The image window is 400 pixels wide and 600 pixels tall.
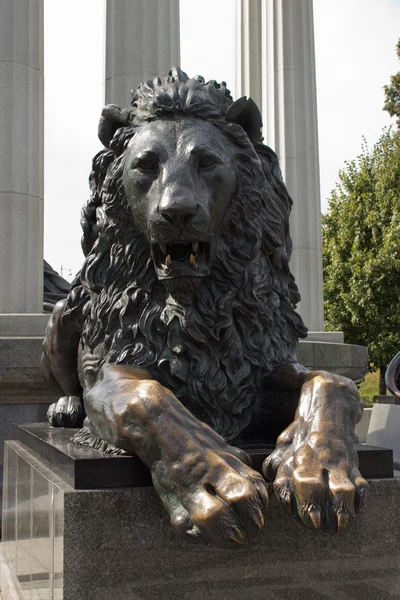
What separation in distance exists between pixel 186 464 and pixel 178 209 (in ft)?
3.34

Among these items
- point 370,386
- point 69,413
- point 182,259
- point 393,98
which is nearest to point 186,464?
point 182,259

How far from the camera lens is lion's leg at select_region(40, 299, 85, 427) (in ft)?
14.2

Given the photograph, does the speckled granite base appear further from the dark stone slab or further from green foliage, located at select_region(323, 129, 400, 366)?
green foliage, located at select_region(323, 129, 400, 366)

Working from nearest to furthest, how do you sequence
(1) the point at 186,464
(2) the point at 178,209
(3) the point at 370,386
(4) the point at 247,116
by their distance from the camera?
(1) the point at 186,464
(2) the point at 178,209
(4) the point at 247,116
(3) the point at 370,386

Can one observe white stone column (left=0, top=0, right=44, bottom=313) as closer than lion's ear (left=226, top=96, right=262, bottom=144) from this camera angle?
No

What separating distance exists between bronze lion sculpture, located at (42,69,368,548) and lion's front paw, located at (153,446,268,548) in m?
0.14

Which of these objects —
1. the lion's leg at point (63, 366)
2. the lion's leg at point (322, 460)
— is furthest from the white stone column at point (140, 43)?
the lion's leg at point (322, 460)

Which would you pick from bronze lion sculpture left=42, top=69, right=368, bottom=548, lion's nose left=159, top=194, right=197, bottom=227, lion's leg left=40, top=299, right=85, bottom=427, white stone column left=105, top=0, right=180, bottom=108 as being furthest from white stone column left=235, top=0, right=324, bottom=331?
lion's nose left=159, top=194, right=197, bottom=227

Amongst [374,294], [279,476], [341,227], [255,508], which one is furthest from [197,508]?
[341,227]

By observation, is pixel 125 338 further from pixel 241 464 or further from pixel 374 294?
pixel 374 294

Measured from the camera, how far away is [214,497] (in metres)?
2.41

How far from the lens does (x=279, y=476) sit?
103 inches

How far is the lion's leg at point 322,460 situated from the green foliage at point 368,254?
26611mm

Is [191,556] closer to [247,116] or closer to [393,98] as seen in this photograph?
[247,116]
